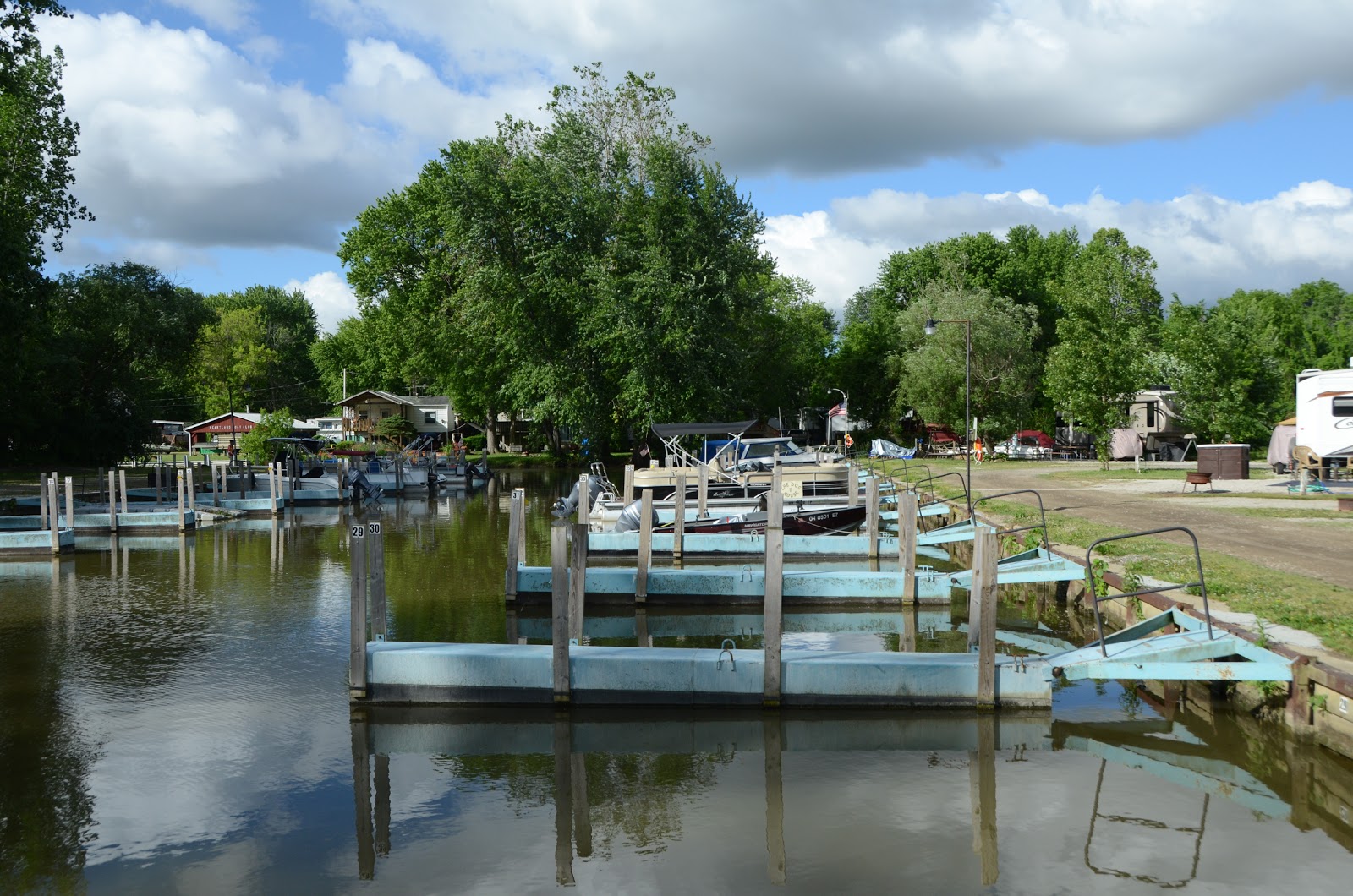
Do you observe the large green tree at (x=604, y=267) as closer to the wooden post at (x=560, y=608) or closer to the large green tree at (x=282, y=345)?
the wooden post at (x=560, y=608)

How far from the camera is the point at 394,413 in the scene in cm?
8569

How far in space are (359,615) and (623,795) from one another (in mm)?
3430

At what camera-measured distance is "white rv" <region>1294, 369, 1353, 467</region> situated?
30.4 m

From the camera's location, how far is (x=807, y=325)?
8850 centimetres

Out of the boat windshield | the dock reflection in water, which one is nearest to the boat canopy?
the boat windshield

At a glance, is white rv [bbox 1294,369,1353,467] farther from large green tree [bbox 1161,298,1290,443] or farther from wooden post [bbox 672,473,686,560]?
wooden post [bbox 672,473,686,560]

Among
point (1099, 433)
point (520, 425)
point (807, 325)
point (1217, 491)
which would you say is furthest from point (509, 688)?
point (807, 325)

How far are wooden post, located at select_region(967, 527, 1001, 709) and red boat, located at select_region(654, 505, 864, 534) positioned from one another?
12142mm

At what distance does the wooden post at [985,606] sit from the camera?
9.70 m

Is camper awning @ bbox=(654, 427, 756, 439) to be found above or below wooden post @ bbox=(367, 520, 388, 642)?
above

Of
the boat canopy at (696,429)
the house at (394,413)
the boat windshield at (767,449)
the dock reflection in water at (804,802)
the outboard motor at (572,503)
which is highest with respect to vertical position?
the house at (394,413)

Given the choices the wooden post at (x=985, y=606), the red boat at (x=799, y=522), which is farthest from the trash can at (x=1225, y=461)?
the wooden post at (x=985, y=606)

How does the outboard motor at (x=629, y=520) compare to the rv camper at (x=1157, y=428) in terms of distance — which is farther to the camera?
the rv camper at (x=1157, y=428)

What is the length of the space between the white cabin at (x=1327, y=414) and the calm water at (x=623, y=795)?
24.3 meters
